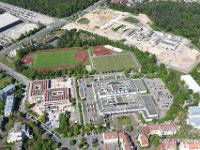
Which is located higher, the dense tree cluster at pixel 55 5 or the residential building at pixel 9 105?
the dense tree cluster at pixel 55 5

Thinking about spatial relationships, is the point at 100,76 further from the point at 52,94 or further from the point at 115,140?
the point at 115,140

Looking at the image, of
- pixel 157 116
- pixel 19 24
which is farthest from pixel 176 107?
pixel 19 24

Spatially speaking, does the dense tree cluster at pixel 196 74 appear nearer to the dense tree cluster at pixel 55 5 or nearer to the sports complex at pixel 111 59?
the sports complex at pixel 111 59

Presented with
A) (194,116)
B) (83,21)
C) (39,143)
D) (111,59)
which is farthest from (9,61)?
(194,116)

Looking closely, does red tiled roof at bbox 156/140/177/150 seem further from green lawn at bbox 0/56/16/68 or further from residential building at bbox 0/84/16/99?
green lawn at bbox 0/56/16/68

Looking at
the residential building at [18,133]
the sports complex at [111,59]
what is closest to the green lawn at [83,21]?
the sports complex at [111,59]

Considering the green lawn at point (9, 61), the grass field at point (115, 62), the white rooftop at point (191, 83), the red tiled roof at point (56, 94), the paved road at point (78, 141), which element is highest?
the white rooftop at point (191, 83)

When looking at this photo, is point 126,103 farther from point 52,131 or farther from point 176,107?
point 52,131
